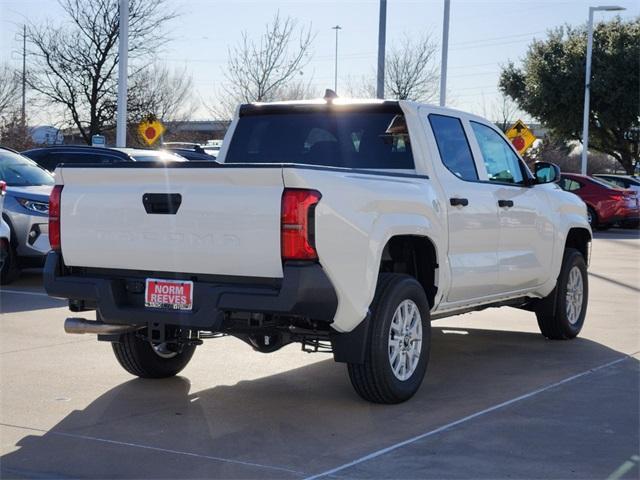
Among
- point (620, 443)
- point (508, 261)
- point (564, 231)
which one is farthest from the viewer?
point (564, 231)

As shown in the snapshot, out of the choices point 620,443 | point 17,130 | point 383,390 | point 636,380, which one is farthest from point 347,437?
point 17,130

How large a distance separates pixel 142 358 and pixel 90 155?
8256 mm

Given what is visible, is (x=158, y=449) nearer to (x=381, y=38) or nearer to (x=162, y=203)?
(x=162, y=203)

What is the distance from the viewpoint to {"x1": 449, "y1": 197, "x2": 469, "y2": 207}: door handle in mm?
7484

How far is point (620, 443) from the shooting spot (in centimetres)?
591

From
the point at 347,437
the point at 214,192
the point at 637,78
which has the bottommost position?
the point at 347,437

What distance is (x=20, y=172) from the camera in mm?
13516

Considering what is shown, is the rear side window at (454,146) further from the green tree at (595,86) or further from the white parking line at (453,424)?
the green tree at (595,86)

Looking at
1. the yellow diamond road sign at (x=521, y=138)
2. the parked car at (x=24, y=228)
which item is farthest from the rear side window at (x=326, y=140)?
the yellow diamond road sign at (x=521, y=138)

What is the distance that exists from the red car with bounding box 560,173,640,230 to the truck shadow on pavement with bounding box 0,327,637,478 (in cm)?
2052

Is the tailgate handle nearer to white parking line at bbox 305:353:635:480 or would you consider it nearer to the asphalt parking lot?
the asphalt parking lot

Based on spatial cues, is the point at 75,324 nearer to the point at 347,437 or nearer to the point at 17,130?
the point at 347,437

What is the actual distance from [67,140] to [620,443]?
119ft

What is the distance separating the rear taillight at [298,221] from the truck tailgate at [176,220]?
46 mm
